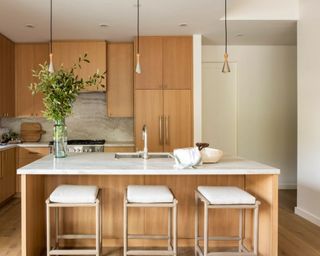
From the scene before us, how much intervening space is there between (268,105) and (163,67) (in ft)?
6.78

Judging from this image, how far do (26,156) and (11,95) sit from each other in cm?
105

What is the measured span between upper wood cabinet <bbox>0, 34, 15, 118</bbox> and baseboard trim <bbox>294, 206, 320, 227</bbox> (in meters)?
4.44

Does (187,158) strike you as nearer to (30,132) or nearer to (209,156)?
(209,156)

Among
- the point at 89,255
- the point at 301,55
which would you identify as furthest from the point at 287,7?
the point at 89,255

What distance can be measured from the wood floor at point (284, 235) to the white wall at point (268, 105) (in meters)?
1.19

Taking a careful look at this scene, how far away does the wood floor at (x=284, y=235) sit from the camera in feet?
9.73

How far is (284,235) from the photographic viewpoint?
3426 mm

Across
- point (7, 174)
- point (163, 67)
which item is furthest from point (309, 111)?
point (7, 174)

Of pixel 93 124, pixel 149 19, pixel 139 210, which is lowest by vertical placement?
pixel 139 210

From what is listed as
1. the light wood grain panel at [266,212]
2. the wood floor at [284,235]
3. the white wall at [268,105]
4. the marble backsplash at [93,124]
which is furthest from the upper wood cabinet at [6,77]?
the light wood grain panel at [266,212]

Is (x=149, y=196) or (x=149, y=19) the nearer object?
(x=149, y=196)

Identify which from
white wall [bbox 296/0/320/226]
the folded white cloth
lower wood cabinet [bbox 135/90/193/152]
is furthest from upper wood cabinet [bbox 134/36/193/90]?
the folded white cloth

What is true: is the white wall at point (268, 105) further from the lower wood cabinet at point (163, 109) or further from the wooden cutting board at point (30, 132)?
the wooden cutting board at point (30, 132)

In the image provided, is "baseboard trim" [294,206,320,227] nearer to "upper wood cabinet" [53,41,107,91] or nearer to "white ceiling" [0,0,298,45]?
"white ceiling" [0,0,298,45]
